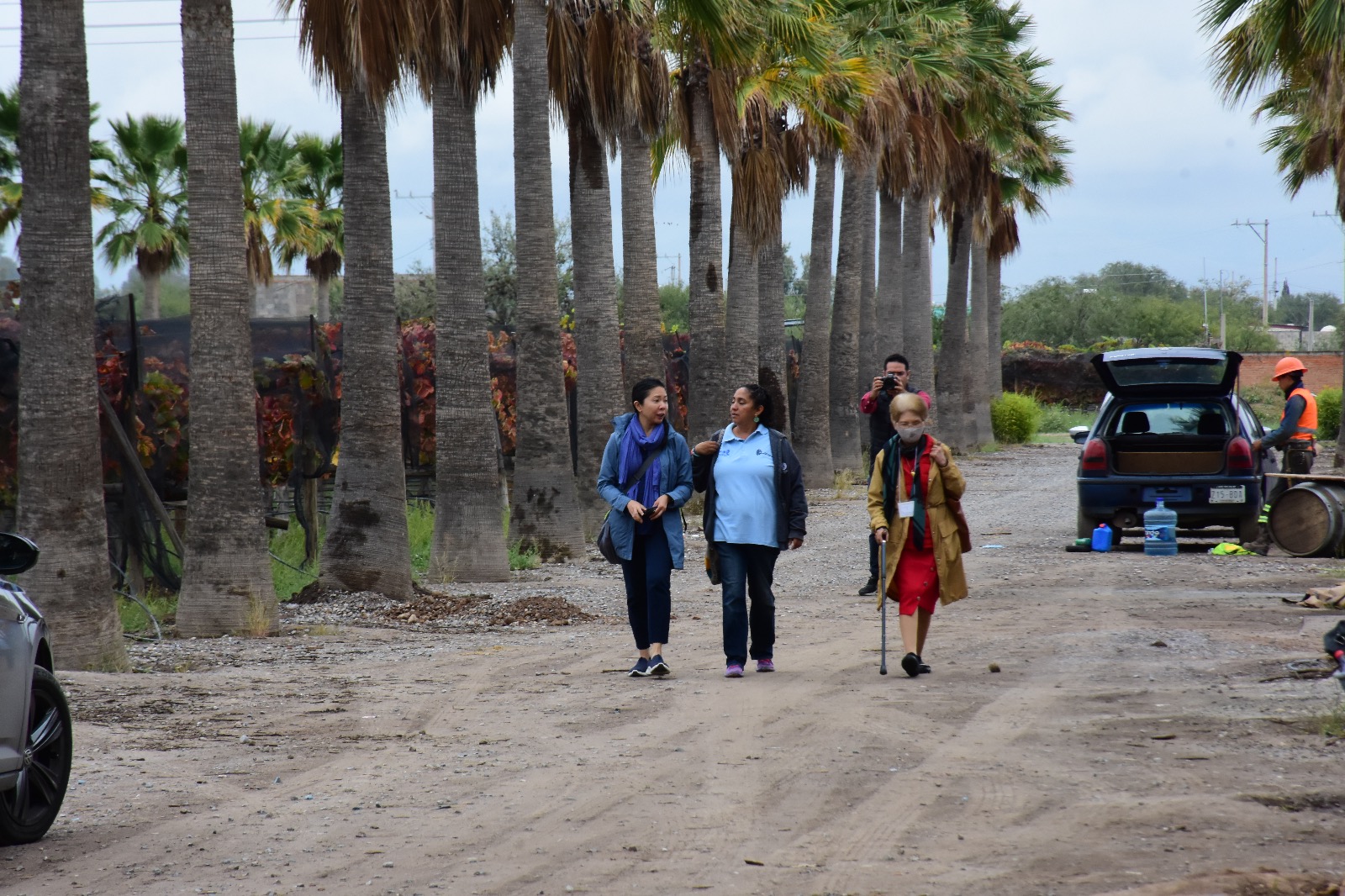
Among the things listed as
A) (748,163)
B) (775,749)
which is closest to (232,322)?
(775,749)

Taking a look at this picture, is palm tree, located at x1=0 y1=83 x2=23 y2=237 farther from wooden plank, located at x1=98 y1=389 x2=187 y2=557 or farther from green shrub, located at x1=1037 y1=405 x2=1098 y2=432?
green shrub, located at x1=1037 y1=405 x2=1098 y2=432

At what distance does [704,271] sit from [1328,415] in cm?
2550

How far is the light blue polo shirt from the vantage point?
907cm

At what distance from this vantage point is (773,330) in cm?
2697

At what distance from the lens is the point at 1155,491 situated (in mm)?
15742

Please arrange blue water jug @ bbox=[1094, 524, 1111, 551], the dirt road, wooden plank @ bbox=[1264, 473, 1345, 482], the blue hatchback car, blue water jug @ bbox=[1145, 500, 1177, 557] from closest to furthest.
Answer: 1. the dirt road
2. wooden plank @ bbox=[1264, 473, 1345, 482]
3. the blue hatchback car
4. blue water jug @ bbox=[1145, 500, 1177, 557]
5. blue water jug @ bbox=[1094, 524, 1111, 551]

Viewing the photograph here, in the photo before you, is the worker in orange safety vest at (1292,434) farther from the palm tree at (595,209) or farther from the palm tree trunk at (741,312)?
the palm tree trunk at (741,312)

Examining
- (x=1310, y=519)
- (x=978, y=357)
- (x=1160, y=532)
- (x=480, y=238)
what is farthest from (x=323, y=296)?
(x=1310, y=519)

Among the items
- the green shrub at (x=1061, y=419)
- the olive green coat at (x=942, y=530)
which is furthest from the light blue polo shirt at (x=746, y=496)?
the green shrub at (x=1061, y=419)

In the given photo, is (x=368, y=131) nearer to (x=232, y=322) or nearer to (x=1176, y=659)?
(x=232, y=322)

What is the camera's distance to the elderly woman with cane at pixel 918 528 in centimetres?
895

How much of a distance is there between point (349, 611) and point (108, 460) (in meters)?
2.46

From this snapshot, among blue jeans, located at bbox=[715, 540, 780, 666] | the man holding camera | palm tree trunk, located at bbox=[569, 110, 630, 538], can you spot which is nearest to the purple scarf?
blue jeans, located at bbox=[715, 540, 780, 666]

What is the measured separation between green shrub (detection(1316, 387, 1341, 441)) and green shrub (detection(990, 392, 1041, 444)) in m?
8.19
